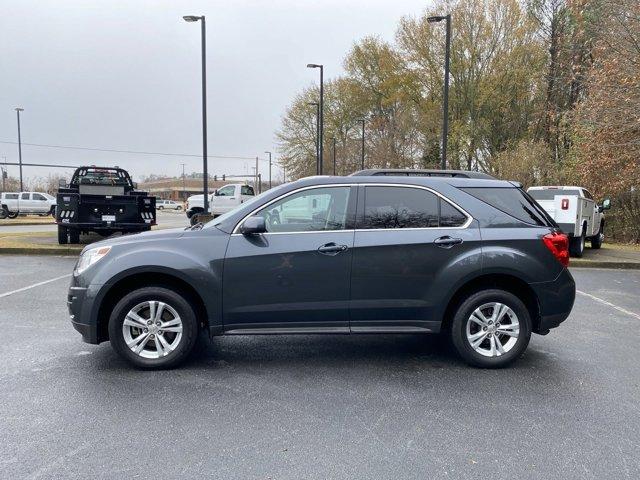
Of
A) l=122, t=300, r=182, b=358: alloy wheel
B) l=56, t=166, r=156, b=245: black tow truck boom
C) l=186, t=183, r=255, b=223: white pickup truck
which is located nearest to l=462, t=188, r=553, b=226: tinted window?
l=122, t=300, r=182, b=358: alloy wheel

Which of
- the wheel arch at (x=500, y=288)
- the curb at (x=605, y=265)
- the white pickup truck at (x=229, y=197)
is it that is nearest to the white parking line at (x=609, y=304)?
the wheel arch at (x=500, y=288)

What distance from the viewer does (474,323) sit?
4.65 m

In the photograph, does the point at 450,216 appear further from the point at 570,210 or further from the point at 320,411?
the point at 570,210

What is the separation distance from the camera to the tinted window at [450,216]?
4648 millimetres

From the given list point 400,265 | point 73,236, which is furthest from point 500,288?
point 73,236

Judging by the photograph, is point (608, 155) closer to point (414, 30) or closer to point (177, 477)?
point (177, 477)

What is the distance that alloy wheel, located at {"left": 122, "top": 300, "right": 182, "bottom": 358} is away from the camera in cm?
445

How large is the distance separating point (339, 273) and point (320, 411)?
48.8 inches

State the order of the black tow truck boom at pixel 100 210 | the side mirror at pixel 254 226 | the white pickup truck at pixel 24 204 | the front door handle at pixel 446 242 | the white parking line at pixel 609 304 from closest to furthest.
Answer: the side mirror at pixel 254 226
the front door handle at pixel 446 242
the white parking line at pixel 609 304
the black tow truck boom at pixel 100 210
the white pickup truck at pixel 24 204

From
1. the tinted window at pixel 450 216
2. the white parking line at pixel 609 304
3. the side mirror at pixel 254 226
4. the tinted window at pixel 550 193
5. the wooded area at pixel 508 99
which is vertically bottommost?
the white parking line at pixel 609 304

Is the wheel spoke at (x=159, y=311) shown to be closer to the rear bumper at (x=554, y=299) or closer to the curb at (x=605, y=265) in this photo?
the rear bumper at (x=554, y=299)

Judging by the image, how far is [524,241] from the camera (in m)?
4.62

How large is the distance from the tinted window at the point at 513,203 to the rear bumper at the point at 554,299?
1.79 ft

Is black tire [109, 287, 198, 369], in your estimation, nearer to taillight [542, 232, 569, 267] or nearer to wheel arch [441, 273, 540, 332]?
wheel arch [441, 273, 540, 332]
